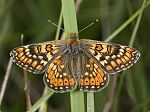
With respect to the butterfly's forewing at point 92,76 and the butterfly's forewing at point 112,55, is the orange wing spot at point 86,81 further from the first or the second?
the butterfly's forewing at point 112,55

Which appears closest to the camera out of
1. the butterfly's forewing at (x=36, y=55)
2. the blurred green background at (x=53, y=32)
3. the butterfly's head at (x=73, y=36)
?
the butterfly's head at (x=73, y=36)

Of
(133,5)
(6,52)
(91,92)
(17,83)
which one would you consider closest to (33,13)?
(6,52)

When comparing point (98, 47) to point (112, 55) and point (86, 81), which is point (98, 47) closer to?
point (112, 55)

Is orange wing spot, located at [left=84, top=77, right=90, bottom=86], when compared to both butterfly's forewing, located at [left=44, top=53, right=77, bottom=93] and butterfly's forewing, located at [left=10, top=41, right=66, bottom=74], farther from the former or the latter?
butterfly's forewing, located at [left=10, top=41, right=66, bottom=74]

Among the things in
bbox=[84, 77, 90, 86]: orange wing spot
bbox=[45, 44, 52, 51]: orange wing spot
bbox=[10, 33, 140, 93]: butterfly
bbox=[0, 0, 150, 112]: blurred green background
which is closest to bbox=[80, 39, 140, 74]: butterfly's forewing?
bbox=[10, 33, 140, 93]: butterfly

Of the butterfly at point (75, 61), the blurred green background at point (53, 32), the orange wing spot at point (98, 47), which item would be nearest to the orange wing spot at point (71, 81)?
the butterfly at point (75, 61)

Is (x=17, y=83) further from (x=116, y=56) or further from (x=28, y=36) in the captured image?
(x=116, y=56)
